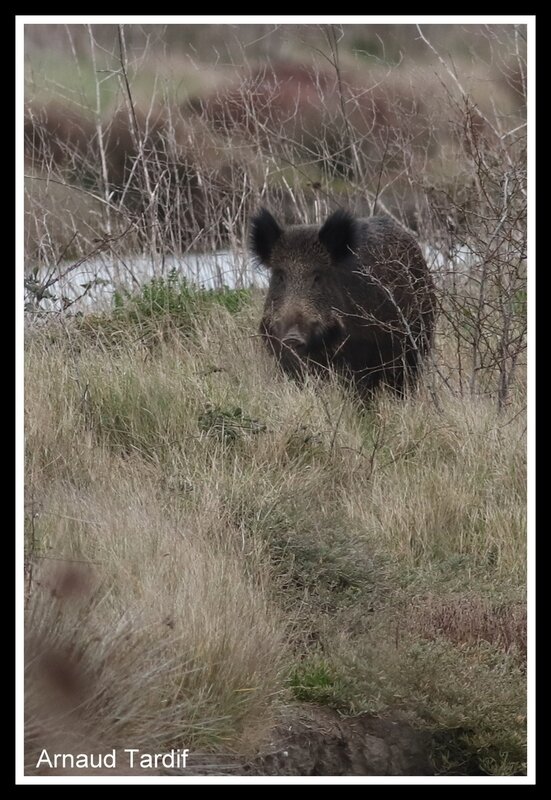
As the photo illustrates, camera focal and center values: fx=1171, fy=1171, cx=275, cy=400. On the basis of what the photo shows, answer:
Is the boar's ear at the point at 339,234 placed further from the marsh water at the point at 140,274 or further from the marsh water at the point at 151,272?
Result: the marsh water at the point at 140,274

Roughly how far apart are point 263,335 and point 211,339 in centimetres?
47

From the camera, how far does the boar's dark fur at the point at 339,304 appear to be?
951 cm

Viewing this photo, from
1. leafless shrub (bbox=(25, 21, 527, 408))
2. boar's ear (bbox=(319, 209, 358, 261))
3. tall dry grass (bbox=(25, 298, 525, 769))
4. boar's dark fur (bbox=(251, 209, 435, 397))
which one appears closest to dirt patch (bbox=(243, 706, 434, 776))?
tall dry grass (bbox=(25, 298, 525, 769))

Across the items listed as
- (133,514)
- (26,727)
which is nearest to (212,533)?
(133,514)

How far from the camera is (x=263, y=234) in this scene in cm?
980

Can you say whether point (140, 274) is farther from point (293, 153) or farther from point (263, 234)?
point (293, 153)

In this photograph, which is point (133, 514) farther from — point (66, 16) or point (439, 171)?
point (439, 171)
